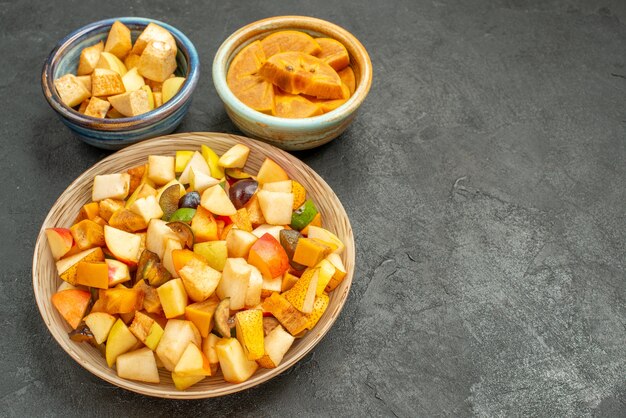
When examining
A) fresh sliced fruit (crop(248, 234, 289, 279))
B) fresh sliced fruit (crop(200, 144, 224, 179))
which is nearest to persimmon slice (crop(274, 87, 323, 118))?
fresh sliced fruit (crop(200, 144, 224, 179))

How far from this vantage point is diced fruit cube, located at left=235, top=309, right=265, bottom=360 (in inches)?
52.5

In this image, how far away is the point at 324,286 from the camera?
146cm

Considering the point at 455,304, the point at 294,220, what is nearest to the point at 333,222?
the point at 294,220

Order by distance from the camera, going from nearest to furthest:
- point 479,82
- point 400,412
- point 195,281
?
point 195,281 < point 400,412 < point 479,82

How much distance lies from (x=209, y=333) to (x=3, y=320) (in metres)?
0.60

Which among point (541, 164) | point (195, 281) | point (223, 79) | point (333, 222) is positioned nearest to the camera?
point (195, 281)

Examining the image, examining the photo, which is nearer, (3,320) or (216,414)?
(216,414)

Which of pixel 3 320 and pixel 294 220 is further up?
pixel 294 220

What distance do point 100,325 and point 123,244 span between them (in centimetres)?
20

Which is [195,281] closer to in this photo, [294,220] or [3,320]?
[294,220]

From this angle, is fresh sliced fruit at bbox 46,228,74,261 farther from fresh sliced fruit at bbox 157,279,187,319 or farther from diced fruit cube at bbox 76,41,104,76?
diced fruit cube at bbox 76,41,104,76

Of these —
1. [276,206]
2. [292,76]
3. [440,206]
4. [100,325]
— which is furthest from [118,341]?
[440,206]

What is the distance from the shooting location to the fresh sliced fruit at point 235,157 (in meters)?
1.66

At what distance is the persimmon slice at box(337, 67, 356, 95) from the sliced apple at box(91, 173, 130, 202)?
71cm
